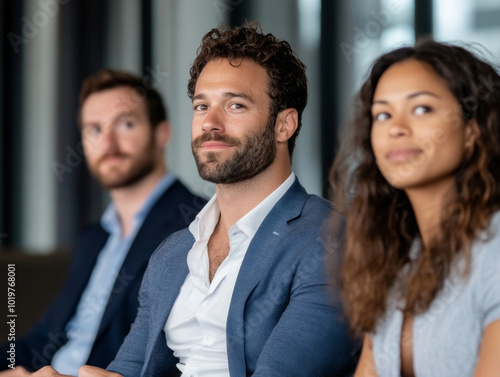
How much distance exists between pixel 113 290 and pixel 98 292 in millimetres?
249

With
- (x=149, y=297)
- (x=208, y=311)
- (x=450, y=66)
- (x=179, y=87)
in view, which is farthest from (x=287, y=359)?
(x=179, y=87)

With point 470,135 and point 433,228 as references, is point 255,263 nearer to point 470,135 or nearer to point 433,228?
point 433,228

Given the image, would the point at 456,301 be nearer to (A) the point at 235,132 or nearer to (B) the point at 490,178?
(B) the point at 490,178

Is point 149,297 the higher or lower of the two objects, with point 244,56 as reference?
lower

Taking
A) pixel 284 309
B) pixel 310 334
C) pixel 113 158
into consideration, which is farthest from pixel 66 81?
pixel 310 334

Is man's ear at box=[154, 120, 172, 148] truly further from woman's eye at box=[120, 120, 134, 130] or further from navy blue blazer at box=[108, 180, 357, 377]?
navy blue blazer at box=[108, 180, 357, 377]

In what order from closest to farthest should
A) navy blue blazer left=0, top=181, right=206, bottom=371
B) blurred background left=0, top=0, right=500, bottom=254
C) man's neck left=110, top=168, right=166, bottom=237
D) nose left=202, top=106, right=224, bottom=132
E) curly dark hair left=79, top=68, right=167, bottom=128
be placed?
nose left=202, top=106, right=224, bottom=132 < navy blue blazer left=0, top=181, right=206, bottom=371 < man's neck left=110, top=168, right=166, bottom=237 < curly dark hair left=79, top=68, right=167, bottom=128 < blurred background left=0, top=0, right=500, bottom=254

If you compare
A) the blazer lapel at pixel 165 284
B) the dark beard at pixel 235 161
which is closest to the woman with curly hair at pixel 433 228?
the dark beard at pixel 235 161

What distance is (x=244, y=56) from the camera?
6.13ft

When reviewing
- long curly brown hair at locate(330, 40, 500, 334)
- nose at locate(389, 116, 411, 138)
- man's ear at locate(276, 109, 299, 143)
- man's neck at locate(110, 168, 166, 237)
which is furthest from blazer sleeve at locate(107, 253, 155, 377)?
nose at locate(389, 116, 411, 138)

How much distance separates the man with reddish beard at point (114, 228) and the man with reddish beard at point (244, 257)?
40 centimetres

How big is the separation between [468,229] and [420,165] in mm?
141

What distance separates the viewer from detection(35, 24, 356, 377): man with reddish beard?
5.21 ft

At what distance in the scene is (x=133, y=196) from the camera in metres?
2.85
